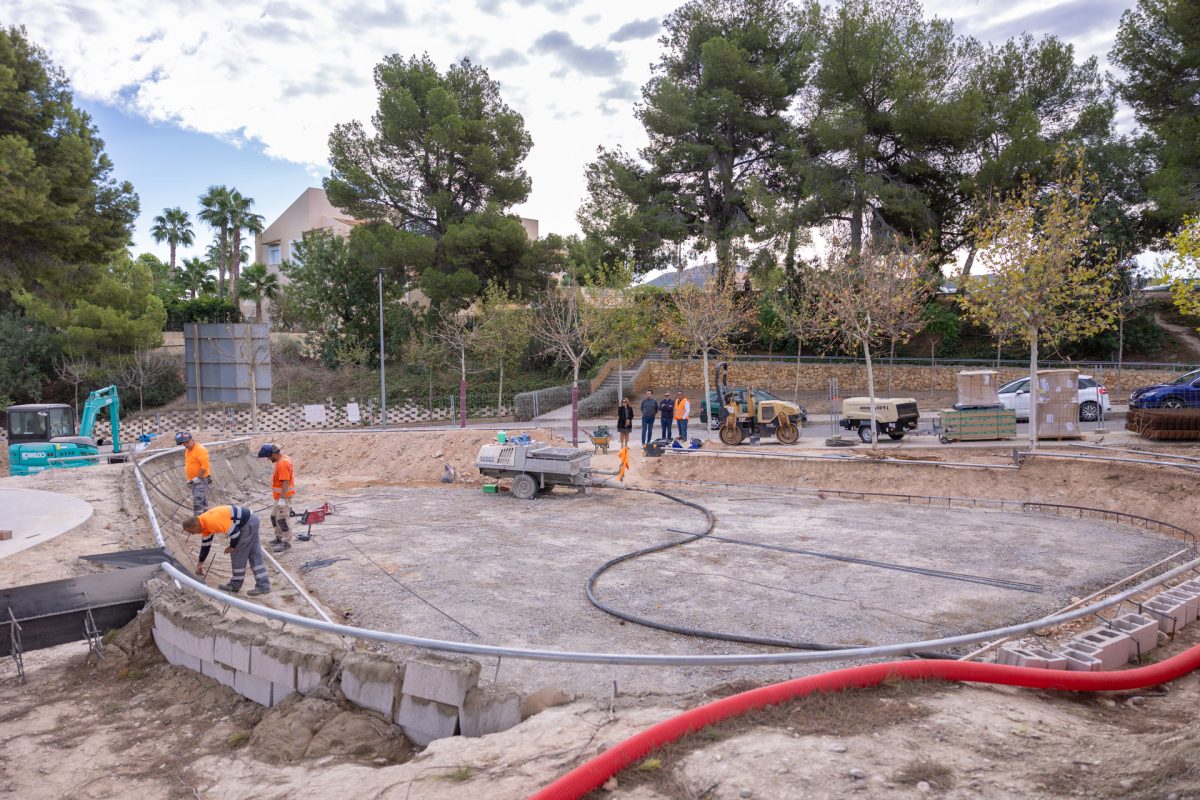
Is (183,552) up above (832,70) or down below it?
below

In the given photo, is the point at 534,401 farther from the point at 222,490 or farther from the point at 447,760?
the point at 447,760

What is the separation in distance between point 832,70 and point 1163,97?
560 inches

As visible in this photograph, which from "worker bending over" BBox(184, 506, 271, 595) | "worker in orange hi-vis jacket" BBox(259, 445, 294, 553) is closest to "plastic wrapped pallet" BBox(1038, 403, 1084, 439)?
"worker in orange hi-vis jacket" BBox(259, 445, 294, 553)

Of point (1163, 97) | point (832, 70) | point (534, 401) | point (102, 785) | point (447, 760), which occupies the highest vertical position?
point (832, 70)

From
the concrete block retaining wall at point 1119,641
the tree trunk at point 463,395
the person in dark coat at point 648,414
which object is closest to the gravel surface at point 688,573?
the concrete block retaining wall at point 1119,641

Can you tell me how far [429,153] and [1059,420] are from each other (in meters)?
30.5

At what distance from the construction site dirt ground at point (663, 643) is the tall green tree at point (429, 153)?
23191mm

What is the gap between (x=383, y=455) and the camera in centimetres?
2264

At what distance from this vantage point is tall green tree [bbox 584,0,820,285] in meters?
36.3

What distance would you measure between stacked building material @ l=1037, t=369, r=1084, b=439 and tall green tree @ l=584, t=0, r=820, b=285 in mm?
18345

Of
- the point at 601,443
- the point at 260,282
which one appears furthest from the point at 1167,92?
the point at 260,282

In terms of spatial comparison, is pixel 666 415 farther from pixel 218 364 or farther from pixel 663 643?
pixel 218 364

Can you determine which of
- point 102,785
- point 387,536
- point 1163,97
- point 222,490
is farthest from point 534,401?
point 1163,97

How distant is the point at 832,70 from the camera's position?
3381cm
